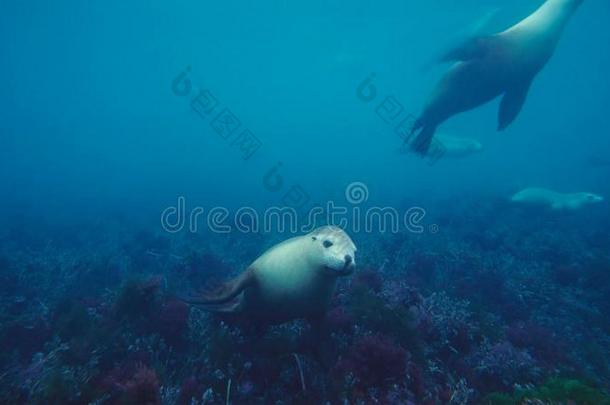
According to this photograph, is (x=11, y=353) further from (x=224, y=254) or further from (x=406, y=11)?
(x=406, y=11)

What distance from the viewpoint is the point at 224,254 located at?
9172 mm

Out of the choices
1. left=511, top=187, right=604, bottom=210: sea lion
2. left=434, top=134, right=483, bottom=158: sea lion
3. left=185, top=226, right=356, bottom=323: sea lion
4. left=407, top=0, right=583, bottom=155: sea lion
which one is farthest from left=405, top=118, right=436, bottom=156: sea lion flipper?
left=434, top=134, right=483, bottom=158: sea lion

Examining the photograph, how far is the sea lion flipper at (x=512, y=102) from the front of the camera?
6865mm

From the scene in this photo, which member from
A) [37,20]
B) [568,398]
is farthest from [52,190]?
[568,398]

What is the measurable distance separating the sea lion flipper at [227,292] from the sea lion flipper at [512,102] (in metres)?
6.50

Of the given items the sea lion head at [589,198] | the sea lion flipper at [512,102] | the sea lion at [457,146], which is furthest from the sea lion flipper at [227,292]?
the sea lion at [457,146]

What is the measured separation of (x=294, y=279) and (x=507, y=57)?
5508 mm

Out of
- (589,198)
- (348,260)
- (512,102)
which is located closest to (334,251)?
(348,260)

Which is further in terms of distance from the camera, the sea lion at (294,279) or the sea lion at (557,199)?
the sea lion at (557,199)

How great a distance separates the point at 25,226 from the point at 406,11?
102ft

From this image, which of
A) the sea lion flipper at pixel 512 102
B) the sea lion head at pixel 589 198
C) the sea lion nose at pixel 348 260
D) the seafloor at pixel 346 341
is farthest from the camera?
the sea lion head at pixel 589 198

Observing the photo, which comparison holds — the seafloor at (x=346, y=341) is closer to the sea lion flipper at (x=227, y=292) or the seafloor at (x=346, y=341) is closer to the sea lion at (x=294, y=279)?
the sea lion flipper at (x=227, y=292)

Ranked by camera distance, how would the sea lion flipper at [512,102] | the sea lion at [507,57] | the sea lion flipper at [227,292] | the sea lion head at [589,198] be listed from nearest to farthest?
the sea lion flipper at [227,292] < the sea lion at [507,57] < the sea lion flipper at [512,102] < the sea lion head at [589,198]

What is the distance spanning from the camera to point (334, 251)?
297 cm
